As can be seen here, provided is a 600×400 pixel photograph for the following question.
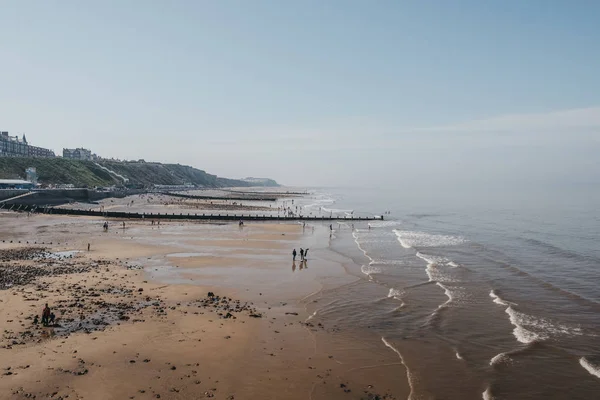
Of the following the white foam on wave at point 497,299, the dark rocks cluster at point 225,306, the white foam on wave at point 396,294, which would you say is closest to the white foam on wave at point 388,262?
the white foam on wave at point 396,294

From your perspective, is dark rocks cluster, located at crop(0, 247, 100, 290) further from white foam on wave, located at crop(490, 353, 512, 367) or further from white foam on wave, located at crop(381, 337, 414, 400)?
white foam on wave, located at crop(490, 353, 512, 367)

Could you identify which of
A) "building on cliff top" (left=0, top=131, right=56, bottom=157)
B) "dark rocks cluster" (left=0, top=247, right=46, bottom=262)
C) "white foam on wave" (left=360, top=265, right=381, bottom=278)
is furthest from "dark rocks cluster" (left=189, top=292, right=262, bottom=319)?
"building on cliff top" (left=0, top=131, right=56, bottom=157)

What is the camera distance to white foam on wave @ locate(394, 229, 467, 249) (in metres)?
48.0

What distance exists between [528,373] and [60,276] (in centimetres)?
2617

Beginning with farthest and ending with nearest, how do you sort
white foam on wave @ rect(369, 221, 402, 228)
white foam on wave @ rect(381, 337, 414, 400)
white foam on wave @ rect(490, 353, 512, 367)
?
white foam on wave @ rect(369, 221, 402, 228) < white foam on wave @ rect(490, 353, 512, 367) < white foam on wave @ rect(381, 337, 414, 400)

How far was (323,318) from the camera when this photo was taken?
21.0m

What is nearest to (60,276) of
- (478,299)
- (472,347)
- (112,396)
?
(112,396)

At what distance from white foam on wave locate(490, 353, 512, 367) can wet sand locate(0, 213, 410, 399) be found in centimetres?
374

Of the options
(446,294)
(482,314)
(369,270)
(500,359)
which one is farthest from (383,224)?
(500,359)

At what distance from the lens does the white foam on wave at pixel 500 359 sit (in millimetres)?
16328

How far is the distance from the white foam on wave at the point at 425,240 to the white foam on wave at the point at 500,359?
29.1 metres

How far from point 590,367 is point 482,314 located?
6361 mm

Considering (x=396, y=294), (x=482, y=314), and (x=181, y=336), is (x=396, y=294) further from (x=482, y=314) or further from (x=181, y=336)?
(x=181, y=336)

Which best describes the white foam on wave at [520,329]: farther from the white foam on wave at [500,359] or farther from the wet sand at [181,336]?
the wet sand at [181,336]
